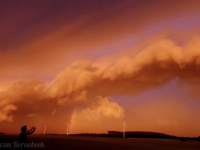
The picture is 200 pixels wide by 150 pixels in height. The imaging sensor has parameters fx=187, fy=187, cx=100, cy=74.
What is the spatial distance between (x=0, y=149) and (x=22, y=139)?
29.9 ft

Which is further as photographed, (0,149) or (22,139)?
(0,149)

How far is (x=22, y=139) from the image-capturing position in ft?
67.8

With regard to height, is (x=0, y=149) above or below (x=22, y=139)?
below

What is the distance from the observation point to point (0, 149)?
87.9 ft
